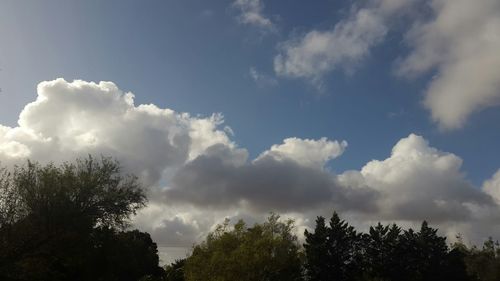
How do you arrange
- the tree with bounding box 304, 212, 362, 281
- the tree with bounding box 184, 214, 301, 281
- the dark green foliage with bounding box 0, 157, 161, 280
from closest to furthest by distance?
1. the dark green foliage with bounding box 0, 157, 161, 280
2. the tree with bounding box 184, 214, 301, 281
3. the tree with bounding box 304, 212, 362, 281

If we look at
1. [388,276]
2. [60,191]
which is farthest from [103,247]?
[388,276]

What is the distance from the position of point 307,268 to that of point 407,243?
1944 cm

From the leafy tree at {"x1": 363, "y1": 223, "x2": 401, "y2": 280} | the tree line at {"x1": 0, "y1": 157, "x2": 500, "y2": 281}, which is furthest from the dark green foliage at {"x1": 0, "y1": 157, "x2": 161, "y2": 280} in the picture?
the leafy tree at {"x1": 363, "y1": 223, "x2": 401, "y2": 280}

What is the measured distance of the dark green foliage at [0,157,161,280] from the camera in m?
36.5

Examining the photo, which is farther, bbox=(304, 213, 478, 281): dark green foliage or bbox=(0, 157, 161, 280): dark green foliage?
bbox=(304, 213, 478, 281): dark green foliage

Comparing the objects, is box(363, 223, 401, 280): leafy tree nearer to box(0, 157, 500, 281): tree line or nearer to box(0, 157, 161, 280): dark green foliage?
box(0, 157, 500, 281): tree line

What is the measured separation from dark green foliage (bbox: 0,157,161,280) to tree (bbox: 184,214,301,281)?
867 cm

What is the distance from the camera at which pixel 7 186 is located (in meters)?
41.8

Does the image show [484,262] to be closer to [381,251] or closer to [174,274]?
[381,251]

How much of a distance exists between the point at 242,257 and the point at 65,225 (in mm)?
19597

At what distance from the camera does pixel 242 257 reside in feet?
181

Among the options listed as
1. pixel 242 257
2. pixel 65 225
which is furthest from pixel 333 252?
pixel 65 225

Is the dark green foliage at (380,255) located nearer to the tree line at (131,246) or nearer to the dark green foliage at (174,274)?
the tree line at (131,246)

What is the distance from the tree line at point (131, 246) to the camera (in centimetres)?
4016
